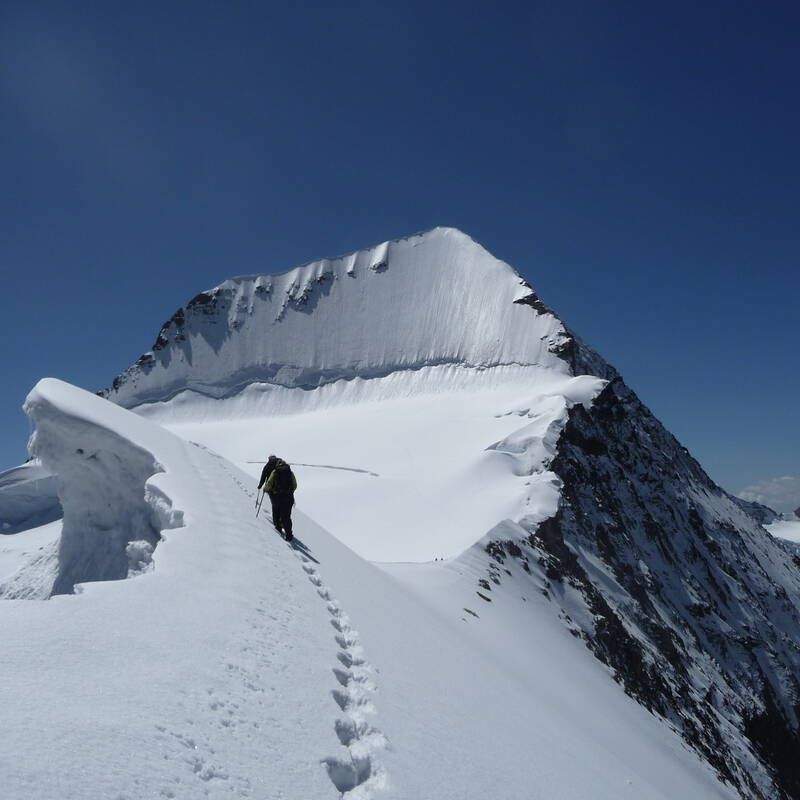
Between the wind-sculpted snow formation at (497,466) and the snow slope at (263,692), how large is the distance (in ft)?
15.9

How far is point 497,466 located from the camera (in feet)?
106

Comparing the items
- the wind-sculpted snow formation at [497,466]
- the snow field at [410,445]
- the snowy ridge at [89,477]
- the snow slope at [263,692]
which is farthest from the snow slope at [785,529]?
the snowy ridge at [89,477]

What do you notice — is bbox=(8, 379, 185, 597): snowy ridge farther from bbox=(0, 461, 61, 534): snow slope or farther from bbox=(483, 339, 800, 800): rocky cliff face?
bbox=(0, 461, 61, 534): snow slope

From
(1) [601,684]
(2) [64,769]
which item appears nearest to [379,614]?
(2) [64,769]

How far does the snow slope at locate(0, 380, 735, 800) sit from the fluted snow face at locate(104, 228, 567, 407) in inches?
1741

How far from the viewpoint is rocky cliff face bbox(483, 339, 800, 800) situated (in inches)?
899

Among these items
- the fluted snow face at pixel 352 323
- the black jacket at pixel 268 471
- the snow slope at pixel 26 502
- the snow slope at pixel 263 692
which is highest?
the fluted snow face at pixel 352 323

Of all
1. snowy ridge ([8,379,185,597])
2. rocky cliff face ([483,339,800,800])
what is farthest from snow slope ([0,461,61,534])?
rocky cliff face ([483,339,800,800])

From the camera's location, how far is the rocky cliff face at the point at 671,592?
2284 centimetres

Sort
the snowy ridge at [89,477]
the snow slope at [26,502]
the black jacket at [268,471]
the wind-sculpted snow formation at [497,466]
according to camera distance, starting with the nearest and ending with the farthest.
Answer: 1. the black jacket at [268,471]
2. the snowy ridge at [89,477]
3. the wind-sculpted snow formation at [497,466]
4. the snow slope at [26,502]

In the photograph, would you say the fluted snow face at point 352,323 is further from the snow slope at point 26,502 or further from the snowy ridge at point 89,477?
the snowy ridge at point 89,477

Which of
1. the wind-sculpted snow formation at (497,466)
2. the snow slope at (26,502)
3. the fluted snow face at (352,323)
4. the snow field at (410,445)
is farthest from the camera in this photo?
the fluted snow face at (352,323)

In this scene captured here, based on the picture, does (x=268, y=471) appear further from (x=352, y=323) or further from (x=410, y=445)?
(x=352, y=323)

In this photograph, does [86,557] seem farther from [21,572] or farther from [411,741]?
[411,741]
